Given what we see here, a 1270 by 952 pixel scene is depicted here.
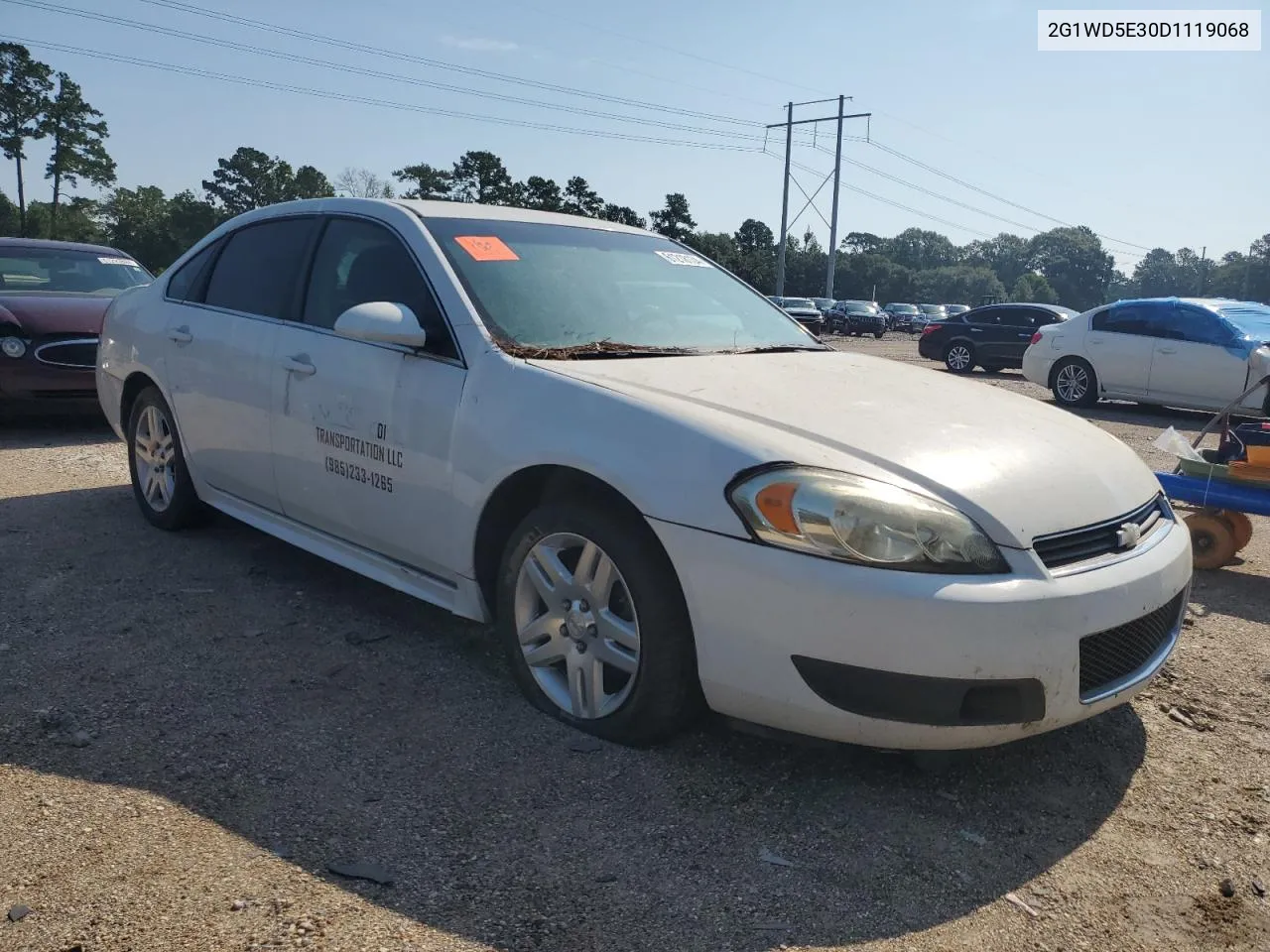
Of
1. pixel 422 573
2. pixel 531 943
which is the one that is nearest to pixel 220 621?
pixel 422 573

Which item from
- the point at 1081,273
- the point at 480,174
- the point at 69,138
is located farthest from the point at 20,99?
the point at 1081,273

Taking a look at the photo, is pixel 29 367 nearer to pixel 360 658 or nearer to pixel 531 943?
pixel 360 658

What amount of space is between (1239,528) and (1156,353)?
7.99 m

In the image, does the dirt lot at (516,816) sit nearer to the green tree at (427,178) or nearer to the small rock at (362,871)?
the small rock at (362,871)

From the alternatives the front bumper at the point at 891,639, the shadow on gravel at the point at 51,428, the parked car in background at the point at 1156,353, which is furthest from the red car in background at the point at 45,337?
the parked car in background at the point at 1156,353

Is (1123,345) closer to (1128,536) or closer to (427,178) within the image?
(1128,536)

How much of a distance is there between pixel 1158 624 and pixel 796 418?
1.13 metres

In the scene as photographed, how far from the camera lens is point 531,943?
205 cm

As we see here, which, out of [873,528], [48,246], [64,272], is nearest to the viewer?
[873,528]

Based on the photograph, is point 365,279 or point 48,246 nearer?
point 365,279

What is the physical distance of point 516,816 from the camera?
8.27 ft

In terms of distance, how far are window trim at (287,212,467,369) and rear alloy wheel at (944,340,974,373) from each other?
1758 cm

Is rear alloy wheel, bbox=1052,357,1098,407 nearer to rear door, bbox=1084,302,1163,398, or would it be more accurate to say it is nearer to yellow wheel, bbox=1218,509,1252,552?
rear door, bbox=1084,302,1163,398

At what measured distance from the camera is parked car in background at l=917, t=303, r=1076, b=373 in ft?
62.6
